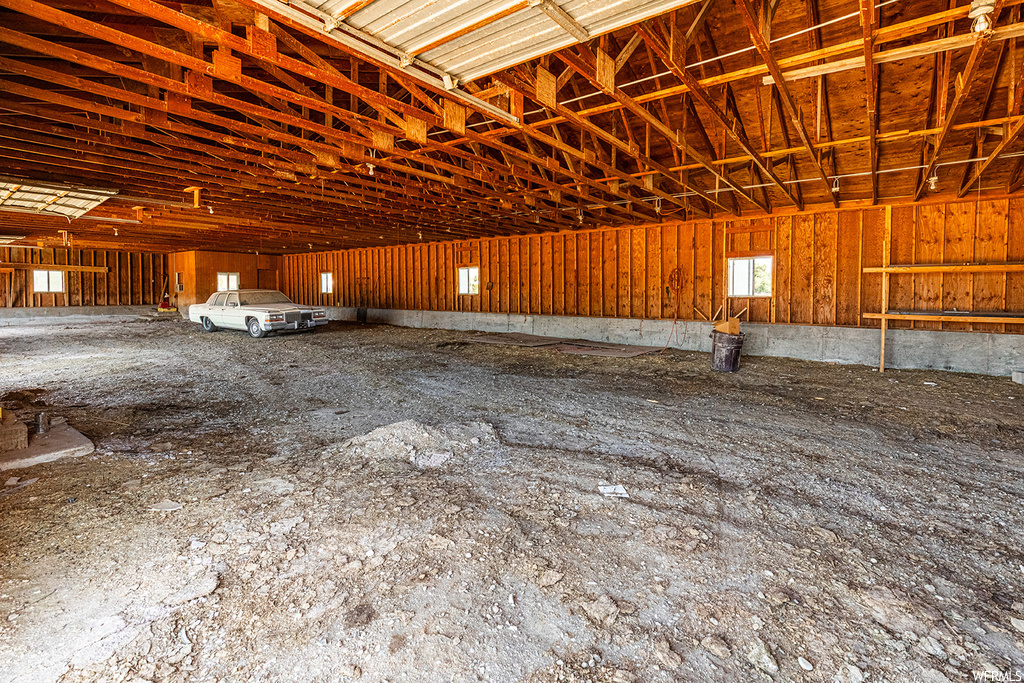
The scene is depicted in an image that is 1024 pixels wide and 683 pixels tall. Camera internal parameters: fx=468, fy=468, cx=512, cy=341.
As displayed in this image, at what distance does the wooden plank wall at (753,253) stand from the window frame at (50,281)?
17.6 meters

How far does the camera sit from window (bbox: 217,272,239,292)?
23.6 m

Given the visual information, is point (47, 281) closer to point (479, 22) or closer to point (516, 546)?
point (479, 22)

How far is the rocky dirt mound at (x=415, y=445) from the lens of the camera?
13.9ft

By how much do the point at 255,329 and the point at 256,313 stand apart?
1.70 ft

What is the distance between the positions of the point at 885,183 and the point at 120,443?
13.6 m

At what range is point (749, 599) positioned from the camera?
2338mm

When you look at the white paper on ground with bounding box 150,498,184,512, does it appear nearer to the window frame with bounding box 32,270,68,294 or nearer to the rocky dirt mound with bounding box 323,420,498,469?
the rocky dirt mound with bounding box 323,420,498,469

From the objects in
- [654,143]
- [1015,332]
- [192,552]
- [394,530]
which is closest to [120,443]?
[192,552]

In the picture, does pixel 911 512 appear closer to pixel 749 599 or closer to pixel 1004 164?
pixel 749 599

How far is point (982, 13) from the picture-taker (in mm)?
3484

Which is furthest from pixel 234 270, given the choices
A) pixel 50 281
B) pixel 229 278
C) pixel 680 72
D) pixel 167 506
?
pixel 680 72

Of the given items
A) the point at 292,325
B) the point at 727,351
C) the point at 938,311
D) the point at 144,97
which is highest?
the point at 144,97

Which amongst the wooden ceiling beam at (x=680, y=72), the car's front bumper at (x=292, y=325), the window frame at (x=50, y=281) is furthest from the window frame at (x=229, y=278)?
the wooden ceiling beam at (x=680, y=72)

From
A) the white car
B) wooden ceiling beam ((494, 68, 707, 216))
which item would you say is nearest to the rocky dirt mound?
wooden ceiling beam ((494, 68, 707, 216))
